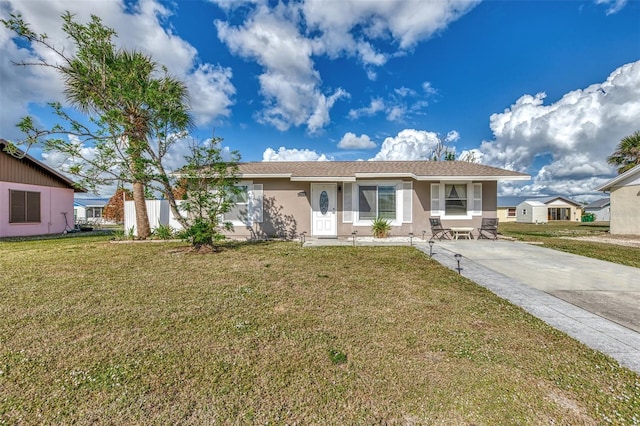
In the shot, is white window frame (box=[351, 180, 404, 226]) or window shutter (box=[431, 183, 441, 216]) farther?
window shutter (box=[431, 183, 441, 216])

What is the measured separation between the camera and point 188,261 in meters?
6.95

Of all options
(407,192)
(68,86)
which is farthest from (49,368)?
(68,86)

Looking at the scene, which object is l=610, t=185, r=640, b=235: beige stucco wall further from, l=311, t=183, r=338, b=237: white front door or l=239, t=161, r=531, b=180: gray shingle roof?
l=311, t=183, r=338, b=237: white front door

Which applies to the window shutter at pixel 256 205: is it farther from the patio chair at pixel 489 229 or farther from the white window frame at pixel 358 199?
the patio chair at pixel 489 229

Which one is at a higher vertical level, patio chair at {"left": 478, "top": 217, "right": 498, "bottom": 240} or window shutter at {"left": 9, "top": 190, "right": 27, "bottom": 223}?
window shutter at {"left": 9, "top": 190, "right": 27, "bottom": 223}

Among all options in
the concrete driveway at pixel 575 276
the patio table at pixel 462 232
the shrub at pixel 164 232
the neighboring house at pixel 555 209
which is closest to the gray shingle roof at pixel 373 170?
the patio table at pixel 462 232

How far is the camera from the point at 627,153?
2102 centimetres

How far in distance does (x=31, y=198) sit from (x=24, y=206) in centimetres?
54

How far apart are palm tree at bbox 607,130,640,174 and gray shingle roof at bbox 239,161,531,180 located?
18.3 meters

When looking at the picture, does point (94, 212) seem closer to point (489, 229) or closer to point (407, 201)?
point (407, 201)

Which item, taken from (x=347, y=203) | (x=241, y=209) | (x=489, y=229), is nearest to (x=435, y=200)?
(x=489, y=229)

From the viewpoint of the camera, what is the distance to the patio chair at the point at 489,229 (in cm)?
1099

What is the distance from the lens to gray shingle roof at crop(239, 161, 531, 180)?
10930 mm

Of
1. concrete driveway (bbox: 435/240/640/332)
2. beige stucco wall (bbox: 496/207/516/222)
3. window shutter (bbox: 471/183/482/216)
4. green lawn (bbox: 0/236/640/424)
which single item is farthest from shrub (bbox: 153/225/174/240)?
beige stucco wall (bbox: 496/207/516/222)
